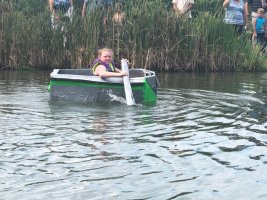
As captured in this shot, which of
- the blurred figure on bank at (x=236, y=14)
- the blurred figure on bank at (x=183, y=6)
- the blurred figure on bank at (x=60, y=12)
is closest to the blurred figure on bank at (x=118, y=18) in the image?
the blurred figure on bank at (x=60, y=12)

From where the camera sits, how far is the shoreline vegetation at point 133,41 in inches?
687

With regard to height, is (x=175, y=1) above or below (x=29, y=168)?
above

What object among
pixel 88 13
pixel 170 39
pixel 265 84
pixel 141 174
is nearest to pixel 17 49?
pixel 88 13

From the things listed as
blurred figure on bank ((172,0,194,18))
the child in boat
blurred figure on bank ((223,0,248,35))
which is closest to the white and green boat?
the child in boat

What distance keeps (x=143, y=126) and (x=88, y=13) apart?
8.29 m

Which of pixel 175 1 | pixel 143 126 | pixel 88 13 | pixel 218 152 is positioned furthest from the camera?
pixel 175 1

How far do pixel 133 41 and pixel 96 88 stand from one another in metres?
5.69

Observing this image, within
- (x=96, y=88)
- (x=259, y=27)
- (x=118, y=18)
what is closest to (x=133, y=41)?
(x=118, y=18)

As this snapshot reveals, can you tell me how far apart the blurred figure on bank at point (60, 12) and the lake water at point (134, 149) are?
496 cm

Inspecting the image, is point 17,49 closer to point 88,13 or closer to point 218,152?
point 88,13

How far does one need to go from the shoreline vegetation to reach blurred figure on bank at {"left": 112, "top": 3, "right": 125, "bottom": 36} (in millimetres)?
92

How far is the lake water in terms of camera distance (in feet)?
A: 20.7

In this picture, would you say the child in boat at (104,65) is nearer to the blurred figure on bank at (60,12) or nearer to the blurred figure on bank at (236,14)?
the blurred figure on bank at (60,12)

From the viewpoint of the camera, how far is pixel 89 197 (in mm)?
6016
